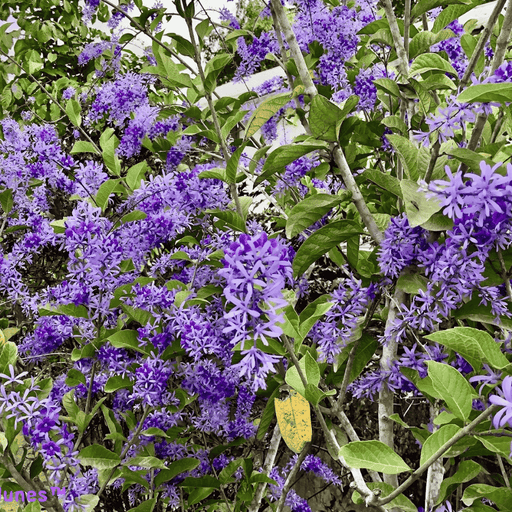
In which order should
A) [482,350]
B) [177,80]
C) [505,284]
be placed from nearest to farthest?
1. [482,350]
2. [505,284]
3. [177,80]

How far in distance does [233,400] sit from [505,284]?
1414 mm

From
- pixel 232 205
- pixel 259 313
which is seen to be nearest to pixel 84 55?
pixel 232 205

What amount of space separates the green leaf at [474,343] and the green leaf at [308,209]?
18.1 inches

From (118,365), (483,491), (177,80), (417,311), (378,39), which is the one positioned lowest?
(483,491)

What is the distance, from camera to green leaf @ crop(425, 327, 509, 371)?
2.86ft

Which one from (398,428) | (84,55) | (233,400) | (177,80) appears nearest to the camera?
(177,80)

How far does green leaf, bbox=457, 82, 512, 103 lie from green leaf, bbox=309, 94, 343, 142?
0.30 metres

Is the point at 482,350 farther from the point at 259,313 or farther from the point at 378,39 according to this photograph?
the point at 378,39

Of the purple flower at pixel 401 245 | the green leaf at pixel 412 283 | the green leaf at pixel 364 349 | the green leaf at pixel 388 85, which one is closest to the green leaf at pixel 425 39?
the green leaf at pixel 388 85

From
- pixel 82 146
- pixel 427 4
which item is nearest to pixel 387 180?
pixel 427 4

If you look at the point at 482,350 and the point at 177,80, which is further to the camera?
the point at 177,80

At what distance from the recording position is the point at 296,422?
3.39 ft

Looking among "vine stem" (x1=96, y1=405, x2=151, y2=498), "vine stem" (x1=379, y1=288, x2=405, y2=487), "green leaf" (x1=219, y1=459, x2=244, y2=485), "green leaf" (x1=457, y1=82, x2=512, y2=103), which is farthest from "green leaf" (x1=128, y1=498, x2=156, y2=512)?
"green leaf" (x1=457, y1=82, x2=512, y2=103)

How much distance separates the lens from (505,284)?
106 cm
